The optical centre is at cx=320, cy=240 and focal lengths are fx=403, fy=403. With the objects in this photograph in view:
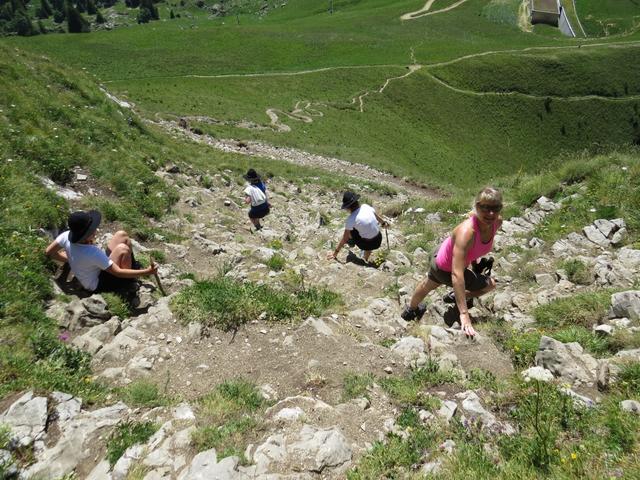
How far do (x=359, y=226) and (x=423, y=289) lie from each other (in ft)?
11.4

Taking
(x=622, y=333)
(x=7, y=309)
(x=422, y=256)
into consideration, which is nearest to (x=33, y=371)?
(x=7, y=309)

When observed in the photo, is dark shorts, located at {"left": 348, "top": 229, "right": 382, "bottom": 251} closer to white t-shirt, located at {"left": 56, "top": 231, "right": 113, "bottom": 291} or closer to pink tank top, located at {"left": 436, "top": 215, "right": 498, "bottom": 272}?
pink tank top, located at {"left": 436, "top": 215, "right": 498, "bottom": 272}

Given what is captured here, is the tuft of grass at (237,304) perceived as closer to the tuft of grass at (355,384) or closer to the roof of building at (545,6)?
the tuft of grass at (355,384)

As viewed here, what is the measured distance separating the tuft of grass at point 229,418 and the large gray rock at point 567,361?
3893 millimetres

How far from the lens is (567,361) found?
5375 mm

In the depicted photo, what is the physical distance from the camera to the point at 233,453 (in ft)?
14.2

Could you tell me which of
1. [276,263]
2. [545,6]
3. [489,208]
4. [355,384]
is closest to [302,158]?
[276,263]

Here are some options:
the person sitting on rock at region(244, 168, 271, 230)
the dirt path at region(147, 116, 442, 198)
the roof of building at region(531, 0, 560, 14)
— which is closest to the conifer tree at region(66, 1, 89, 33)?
the roof of building at region(531, 0, 560, 14)

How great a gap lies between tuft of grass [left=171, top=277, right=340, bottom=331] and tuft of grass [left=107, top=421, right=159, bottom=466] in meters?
2.36

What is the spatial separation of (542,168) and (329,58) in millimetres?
64189

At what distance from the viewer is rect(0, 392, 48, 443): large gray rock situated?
14.9 feet

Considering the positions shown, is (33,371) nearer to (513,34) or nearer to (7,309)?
(7,309)

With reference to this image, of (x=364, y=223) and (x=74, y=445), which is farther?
(x=364, y=223)

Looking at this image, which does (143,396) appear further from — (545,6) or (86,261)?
(545,6)
